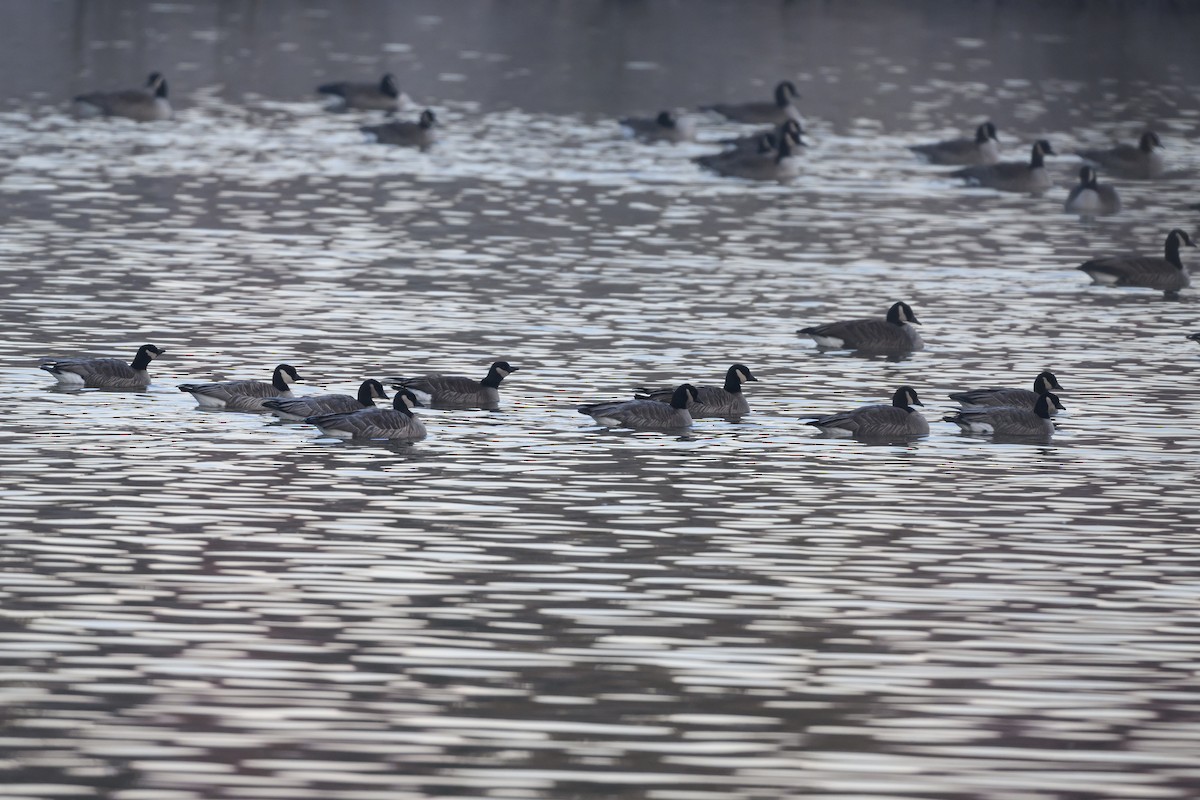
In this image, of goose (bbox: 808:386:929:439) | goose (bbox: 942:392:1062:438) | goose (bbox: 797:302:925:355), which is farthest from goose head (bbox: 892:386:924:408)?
goose (bbox: 797:302:925:355)

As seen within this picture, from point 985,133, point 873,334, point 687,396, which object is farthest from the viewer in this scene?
point 985,133

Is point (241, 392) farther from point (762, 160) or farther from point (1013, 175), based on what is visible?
point (1013, 175)

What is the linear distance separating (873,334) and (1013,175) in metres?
21.5

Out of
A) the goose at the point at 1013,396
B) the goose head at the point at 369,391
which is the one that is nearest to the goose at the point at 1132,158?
the goose at the point at 1013,396

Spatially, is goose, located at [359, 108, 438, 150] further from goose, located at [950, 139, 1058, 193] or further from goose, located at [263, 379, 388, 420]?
goose, located at [263, 379, 388, 420]

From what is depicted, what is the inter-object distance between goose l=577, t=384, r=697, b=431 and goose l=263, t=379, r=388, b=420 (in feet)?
7.79

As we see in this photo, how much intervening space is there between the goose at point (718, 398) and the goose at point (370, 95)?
39.4m

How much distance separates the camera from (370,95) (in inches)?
2591

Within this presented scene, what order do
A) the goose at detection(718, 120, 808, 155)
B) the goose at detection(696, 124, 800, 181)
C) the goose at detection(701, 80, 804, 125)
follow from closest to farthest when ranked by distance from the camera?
the goose at detection(696, 124, 800, 181)
the goose at detection(718, 120, 808, 155)
the goose at detection(701, 80, 804, 125)

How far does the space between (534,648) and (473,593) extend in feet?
5.29

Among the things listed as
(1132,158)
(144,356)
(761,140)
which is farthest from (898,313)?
(1132,158)

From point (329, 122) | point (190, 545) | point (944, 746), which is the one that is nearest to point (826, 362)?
point (190, 545)

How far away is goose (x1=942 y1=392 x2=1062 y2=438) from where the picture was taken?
26.4 meters

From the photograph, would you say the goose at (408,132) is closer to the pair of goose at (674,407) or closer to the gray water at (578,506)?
the gray water at (578,506)
